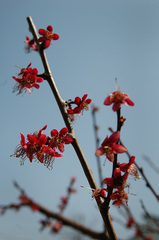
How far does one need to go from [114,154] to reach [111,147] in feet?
0.15

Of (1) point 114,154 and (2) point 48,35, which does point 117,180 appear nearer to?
(1) point 114,154

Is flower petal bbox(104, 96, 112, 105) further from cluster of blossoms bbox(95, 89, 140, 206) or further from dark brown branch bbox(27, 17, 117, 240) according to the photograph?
dark brown branch bbox(27, 17, 117, 240)

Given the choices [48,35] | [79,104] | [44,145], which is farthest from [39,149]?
[48,35]

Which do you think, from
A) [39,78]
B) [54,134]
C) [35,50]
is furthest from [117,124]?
[35,50]

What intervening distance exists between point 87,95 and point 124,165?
65 cm

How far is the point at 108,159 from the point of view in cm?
120

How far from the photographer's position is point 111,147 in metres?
1.20

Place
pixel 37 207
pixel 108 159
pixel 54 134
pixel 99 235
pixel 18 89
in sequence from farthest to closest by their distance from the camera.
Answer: pixel 18 89, pixel 54 134, pixel 108 159, pixel 37 207, pixel 99 235

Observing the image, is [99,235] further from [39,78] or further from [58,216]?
[39,78]

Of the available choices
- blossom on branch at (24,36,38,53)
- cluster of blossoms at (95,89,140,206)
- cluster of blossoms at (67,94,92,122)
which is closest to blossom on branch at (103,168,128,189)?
cluster of blossoms at (95,89,140,206)

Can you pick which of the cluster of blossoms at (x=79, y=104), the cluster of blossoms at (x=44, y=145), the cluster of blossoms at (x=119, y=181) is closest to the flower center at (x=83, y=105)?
the cluster of blossoms at (x=79, y=104)

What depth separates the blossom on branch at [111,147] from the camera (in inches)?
45.5

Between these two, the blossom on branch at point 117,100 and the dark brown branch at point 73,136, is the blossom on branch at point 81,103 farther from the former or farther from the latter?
the blossom on branch at point 117,100

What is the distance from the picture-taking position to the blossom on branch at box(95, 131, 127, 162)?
116 cm
